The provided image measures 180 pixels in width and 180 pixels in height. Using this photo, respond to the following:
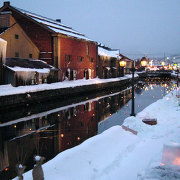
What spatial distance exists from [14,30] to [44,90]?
10831mm

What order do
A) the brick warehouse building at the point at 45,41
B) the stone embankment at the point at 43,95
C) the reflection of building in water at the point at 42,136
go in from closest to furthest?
the reflection of building in water at the point at 42,136
the stone embankment at the point at 43,95
the brick warehouse building at the point at 45,41

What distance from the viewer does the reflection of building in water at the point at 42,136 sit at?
9258 mm

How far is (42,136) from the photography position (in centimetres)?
1259

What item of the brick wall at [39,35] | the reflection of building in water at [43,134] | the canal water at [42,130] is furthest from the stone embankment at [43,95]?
the brick wall at [39,35]

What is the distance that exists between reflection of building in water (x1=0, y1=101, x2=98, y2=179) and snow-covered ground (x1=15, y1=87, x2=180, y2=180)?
2206 millimetres

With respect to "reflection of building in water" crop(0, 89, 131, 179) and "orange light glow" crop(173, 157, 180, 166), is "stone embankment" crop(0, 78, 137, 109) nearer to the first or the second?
"reflection of building in water" crop(0, 89, 131, 179)

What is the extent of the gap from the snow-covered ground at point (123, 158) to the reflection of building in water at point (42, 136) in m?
2.21

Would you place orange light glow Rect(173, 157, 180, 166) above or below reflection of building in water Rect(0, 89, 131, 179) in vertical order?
above

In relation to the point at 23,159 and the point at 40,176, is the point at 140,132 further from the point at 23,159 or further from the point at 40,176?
the point at 40,176

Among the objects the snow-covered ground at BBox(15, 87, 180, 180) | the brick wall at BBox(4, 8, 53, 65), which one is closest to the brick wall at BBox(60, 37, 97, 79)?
the brick wall at BBox(4, 8, 53, 65)

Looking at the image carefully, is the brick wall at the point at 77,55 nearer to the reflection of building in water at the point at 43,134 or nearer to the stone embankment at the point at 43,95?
the stone embankment at the point at 43,95

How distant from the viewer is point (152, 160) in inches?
276

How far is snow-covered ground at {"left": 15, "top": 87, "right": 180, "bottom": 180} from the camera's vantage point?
5973mm

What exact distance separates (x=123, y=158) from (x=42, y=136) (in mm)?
6583
